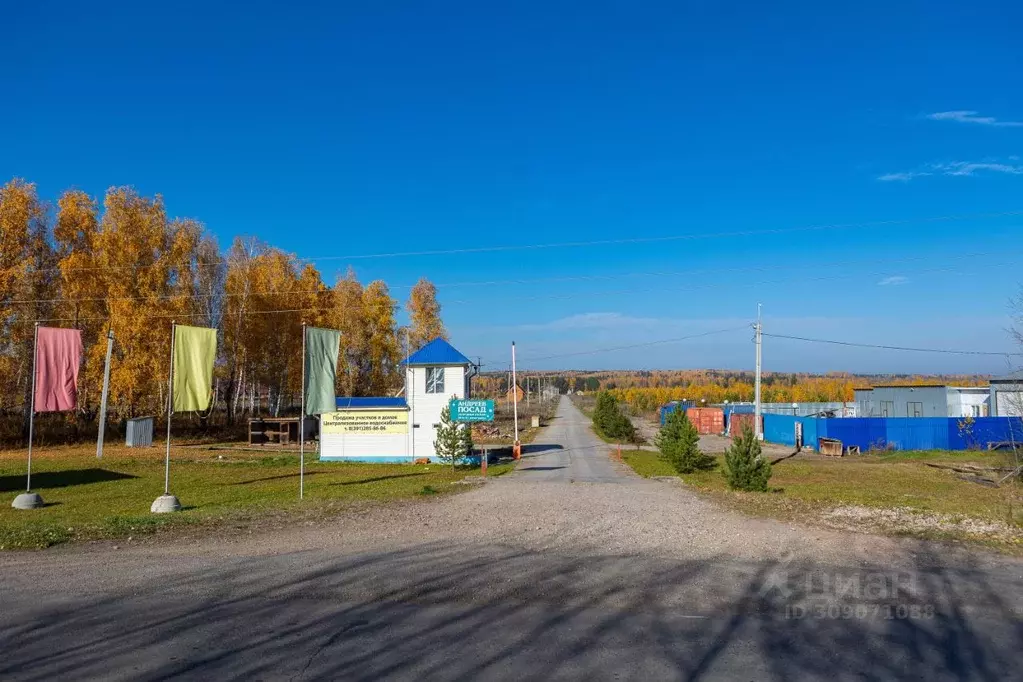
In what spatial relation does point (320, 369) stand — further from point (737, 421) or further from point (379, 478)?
point (737, 421)

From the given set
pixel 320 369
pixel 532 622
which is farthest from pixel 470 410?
pixel 532 622

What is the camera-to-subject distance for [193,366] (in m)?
16.5

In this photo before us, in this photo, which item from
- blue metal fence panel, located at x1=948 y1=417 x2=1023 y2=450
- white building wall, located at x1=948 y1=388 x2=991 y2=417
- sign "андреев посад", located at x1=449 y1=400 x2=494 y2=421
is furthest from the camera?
white building wall, located at x1=948 y1=388 x2=991 y2=417

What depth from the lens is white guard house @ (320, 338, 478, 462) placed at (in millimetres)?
30531

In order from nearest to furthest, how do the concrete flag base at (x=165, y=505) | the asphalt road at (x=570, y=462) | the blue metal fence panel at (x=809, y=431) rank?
the concrete flag base at (x=165, y=505)
the asphalt road at (x=570, y=462)
the blue metal fence panel at (x=809, y=431)

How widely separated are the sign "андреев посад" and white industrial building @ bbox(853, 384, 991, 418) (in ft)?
119

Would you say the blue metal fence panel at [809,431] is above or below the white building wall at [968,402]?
below

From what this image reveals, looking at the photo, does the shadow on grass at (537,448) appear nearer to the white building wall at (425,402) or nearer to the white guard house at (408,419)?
the white building wall at (425,402)

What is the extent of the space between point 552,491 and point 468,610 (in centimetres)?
1125

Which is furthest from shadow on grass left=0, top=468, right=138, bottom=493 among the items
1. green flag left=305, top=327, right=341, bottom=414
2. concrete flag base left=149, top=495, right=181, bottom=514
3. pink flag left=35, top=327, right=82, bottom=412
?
green flag left=305, top=327, right=341, bottom=414

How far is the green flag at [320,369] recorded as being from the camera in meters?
17.5

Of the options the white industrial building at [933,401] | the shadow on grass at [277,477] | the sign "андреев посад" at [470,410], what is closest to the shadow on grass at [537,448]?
the sign "андреев посад" at [470,410]

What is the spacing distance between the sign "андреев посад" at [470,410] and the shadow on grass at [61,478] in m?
11.1

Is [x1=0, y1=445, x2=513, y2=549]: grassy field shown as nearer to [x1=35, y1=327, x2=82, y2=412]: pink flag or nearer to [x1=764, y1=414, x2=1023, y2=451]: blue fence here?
[x1=35, y1=327, x2=82, y2=412]: pink flag
